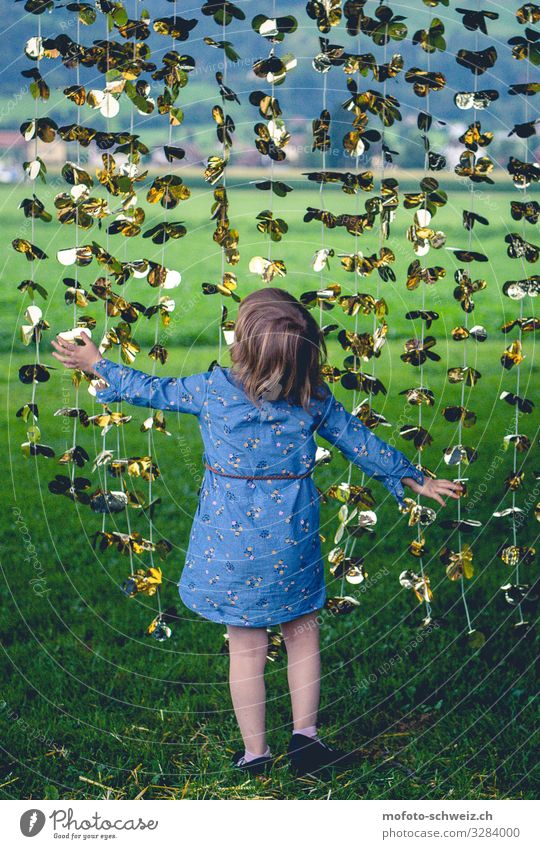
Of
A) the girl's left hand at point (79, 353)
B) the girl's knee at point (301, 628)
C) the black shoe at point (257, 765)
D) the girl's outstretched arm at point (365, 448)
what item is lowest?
the black shoe at point (257, 765)

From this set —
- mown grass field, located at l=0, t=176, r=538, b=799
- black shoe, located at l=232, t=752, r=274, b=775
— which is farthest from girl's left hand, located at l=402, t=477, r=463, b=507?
black shoe, located at l=232, t=752, r=274, b=775

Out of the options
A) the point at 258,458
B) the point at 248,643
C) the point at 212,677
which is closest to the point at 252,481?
the point at 258,458

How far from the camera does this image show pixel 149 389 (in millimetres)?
2348

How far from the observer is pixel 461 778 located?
8.66 ft

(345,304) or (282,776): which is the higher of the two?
(345,304)

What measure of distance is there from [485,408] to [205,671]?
10.5ft

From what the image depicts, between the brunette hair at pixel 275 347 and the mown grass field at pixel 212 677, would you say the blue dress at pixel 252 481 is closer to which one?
the brunette hair at pixel 275 347

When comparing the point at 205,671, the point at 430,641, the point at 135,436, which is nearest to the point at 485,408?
the point at 135,436

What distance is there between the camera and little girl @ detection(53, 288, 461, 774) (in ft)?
7.71

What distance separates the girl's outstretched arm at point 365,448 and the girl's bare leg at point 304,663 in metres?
0.41

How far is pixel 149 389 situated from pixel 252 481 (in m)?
0.33

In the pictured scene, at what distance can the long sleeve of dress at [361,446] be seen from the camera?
7.95 ft

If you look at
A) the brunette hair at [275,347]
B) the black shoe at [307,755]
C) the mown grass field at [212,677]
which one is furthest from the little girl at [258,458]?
the mown grass field at [212,677]
